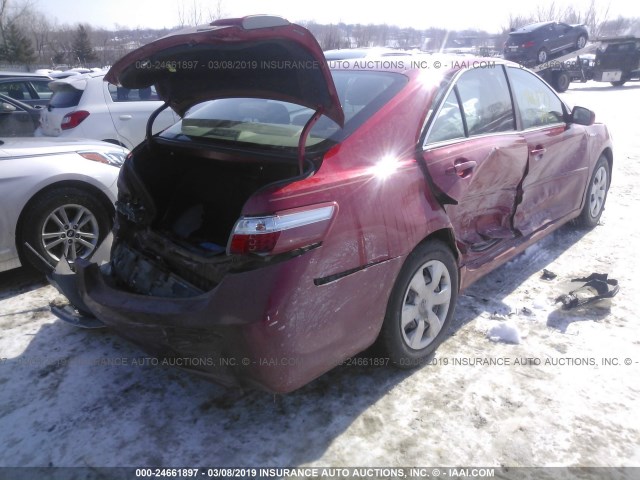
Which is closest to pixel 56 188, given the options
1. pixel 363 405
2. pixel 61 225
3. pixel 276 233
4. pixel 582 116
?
pixel 61 225

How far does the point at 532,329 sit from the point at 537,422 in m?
0.96

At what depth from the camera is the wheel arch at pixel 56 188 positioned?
3734 mm

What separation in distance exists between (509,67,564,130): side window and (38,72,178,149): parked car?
4388 mm

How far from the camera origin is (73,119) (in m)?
6.41

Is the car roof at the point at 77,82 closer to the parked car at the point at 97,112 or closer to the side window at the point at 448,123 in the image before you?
the parked car at the point at 97,112

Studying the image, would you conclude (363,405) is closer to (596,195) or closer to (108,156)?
(108,156)

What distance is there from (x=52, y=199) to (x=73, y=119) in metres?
3.03

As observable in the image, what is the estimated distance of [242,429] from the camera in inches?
96.3

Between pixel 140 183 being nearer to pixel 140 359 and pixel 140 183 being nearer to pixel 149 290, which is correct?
pixel 149 290

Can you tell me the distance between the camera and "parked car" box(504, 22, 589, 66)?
2075 cm

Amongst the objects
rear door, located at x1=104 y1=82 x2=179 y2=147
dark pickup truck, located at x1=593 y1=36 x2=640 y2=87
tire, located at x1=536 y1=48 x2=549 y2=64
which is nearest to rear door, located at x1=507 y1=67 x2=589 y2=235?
rear door, located at x1=104 y1=82 x2=179 y2=147

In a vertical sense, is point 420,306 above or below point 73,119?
below

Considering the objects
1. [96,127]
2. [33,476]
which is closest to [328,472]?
[33,476]

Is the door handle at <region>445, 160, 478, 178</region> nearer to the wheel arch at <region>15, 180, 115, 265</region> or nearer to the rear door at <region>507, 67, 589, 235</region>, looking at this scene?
the rear door at <region>507, 67, 589, 235</region>
